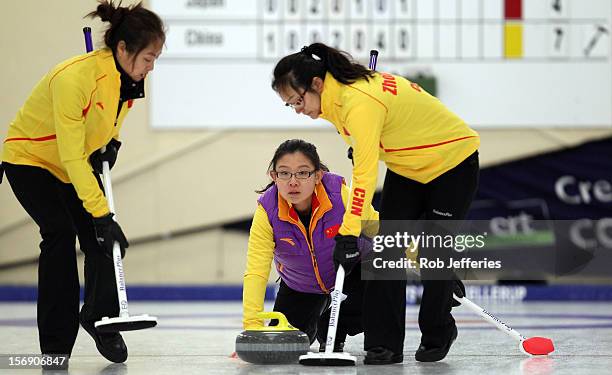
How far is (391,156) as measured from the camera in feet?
11.1

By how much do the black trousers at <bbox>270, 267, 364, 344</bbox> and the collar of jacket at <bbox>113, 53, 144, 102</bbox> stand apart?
0.94 m

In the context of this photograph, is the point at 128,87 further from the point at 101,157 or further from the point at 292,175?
the point at 292,175

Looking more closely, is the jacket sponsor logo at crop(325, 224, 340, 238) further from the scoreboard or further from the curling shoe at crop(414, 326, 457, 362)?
the scoreboard

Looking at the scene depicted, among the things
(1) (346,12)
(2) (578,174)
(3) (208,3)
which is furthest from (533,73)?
(3) (208,3)

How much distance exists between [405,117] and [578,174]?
4713 millimetres

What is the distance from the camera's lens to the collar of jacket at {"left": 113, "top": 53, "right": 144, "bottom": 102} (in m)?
3.35

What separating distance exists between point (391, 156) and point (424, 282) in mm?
450

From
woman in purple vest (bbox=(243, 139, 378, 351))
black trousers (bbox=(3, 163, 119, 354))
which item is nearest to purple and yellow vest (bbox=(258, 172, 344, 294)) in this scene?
woman in purple vest (bbox=(243, 139, 378, 351))

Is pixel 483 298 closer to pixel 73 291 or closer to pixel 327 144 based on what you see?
pixel 327 144

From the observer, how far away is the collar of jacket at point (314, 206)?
3.51 m

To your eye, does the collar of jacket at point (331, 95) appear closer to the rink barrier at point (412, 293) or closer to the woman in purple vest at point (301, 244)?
the woman in purple vest at point (301, 244)

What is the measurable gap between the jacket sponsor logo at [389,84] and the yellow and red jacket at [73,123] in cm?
86

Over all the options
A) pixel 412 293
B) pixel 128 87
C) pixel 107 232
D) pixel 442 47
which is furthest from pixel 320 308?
pixel 442 47

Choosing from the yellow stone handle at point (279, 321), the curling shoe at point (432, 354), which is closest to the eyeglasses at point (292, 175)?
the yellow stone handle at point (279, 321)
